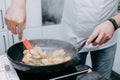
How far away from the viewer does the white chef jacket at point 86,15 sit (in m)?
1.23

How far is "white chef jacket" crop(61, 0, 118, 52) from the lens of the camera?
1232 mm

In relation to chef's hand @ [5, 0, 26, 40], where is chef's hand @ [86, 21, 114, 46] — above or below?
below

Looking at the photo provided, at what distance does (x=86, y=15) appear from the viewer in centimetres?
125

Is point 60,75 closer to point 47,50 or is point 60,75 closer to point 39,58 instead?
point 39,58

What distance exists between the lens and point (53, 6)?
1.92 metres

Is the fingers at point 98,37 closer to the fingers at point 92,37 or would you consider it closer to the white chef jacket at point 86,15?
the fingers at point 92,37

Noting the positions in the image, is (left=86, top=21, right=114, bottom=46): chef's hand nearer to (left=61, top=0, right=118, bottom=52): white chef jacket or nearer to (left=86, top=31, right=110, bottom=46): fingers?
(left=86, top=31, right=110, bottom=46): fingers

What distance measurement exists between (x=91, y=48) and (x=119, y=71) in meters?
1.08

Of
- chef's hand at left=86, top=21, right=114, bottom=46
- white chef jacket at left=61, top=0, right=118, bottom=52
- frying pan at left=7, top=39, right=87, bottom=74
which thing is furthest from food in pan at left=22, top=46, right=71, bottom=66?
white chef jacket at left=61, top=0, right=118, bottom=52

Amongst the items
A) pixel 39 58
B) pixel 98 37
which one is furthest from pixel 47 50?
pixel 98 37

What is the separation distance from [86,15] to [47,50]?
0.33 m

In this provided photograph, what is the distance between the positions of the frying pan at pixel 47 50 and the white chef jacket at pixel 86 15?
231 mm

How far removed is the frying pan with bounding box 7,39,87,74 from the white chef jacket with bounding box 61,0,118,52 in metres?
0.23

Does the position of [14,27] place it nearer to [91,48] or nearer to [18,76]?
[18,76]
